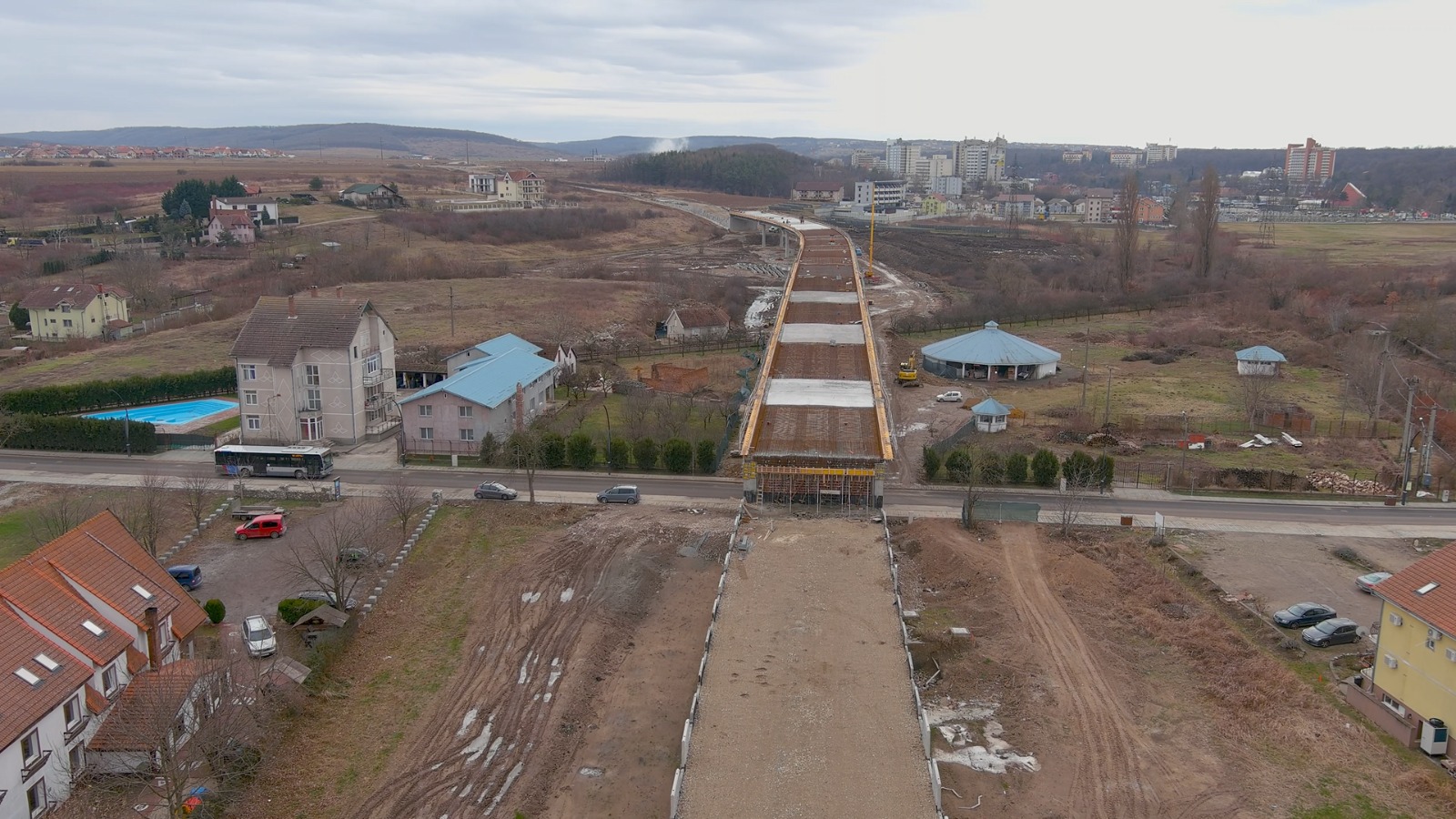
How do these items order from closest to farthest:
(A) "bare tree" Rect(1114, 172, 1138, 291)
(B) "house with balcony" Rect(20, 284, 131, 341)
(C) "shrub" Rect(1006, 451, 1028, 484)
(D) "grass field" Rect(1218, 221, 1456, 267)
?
(C) "shrub" Rect(1006, 451, 1028, 484) → (B) "house with balcony" Rect(20, 284, 131, 341) → (A) "bare tree" Rect(1114, 172, 1138, 291) → (D) "grass field" Rect(1218, 221, 1456, 267)

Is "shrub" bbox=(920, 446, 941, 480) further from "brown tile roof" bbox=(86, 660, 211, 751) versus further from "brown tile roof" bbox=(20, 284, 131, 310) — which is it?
"brown tile roof" bbox=(20, 284, 131, 310)

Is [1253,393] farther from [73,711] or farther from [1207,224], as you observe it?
[73,711]

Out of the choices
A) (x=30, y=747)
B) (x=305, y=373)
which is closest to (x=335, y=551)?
(x=30, y=747)

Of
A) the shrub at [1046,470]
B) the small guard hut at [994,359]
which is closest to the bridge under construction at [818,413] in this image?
the small guard hut at [994,359]

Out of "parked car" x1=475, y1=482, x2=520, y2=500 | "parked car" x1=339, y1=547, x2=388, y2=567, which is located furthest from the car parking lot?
"parked car" x1=339, y1=547, x2=388, y2=567

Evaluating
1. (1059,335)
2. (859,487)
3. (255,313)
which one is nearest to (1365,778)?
(859,487)

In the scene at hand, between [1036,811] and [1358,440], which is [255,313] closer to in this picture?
[1036,811]
